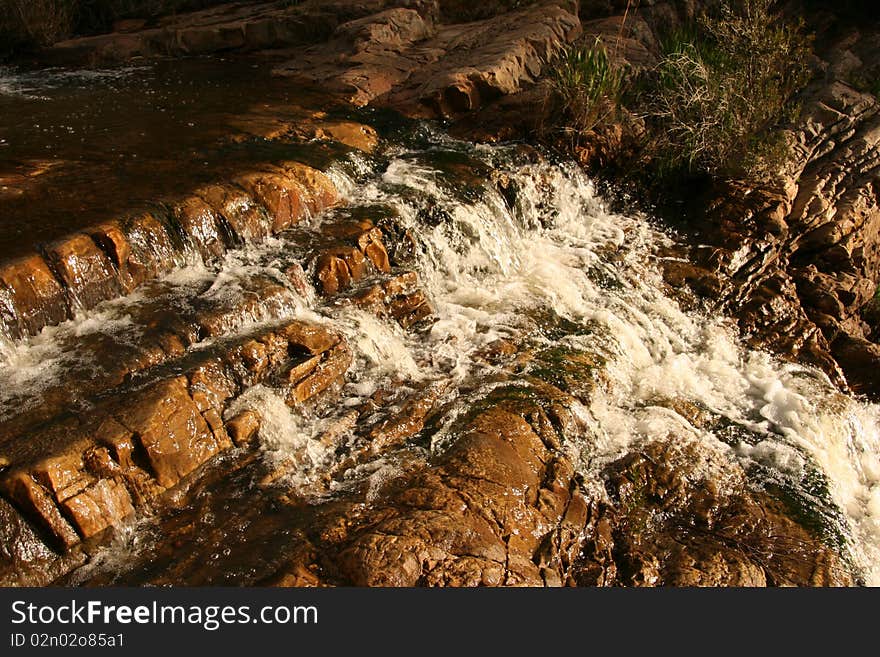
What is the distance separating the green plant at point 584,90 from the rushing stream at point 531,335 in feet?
2.27

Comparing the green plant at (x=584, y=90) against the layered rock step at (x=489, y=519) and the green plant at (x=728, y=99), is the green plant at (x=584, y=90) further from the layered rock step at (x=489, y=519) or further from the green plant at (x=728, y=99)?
the layered rock step at (x=489, y=519)

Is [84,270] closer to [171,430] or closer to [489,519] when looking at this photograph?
[171,430]

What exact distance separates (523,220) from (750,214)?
2.12 m

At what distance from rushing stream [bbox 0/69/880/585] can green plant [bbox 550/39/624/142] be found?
691 mm

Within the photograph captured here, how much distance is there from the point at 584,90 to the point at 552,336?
328cm

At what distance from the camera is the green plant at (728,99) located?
7.44 meters

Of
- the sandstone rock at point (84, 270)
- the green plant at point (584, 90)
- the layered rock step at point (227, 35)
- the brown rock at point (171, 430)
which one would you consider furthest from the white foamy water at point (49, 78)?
the brown rock at point (171, 430)

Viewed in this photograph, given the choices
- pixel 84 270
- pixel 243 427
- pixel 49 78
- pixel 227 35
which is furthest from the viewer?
pixel 227 35

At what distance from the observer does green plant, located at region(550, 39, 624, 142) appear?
7660 mm

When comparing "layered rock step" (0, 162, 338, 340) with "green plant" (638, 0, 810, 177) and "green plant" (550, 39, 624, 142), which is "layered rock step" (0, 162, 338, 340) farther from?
"green plant" (638, 0, 810, 177)

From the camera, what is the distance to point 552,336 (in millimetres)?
5562

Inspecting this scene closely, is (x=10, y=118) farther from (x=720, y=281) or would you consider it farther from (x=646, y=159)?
(x=720, y=281)

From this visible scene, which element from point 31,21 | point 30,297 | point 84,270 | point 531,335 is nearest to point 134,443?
point 30,297

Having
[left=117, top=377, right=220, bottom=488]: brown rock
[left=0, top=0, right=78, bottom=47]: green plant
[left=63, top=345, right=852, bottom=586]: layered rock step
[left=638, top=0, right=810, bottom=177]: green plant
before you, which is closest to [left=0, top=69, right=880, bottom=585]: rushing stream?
[left=63, top=345, right=852, bottom=586]: layered rock step
